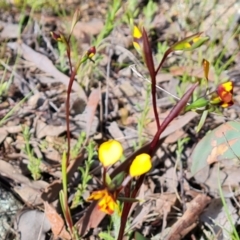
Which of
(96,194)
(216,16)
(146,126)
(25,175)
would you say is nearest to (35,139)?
(25,175)

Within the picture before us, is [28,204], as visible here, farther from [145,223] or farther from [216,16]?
[216,16]

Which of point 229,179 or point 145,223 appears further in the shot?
point 229,179

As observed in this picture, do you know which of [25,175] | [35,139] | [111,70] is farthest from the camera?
[111,70]

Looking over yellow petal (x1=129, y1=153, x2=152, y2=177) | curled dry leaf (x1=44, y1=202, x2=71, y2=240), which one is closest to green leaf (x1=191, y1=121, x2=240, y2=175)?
curled dry leaf (x1=44, y1=202, x2=71, y2=240)

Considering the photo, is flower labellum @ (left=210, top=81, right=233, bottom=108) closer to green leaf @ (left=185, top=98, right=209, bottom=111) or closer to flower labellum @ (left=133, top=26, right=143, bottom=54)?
green leaf @ (left=185, top=98, right=209, bottom=111)

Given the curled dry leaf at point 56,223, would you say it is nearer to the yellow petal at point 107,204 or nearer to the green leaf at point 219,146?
the green leaf at point 219,146

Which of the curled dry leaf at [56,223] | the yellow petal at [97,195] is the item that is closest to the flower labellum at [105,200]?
the yellow petal at [97,195]

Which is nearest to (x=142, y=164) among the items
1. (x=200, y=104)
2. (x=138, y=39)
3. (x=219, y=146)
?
(x=200, y=104)

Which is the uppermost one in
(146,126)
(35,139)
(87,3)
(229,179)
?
(87,3)
